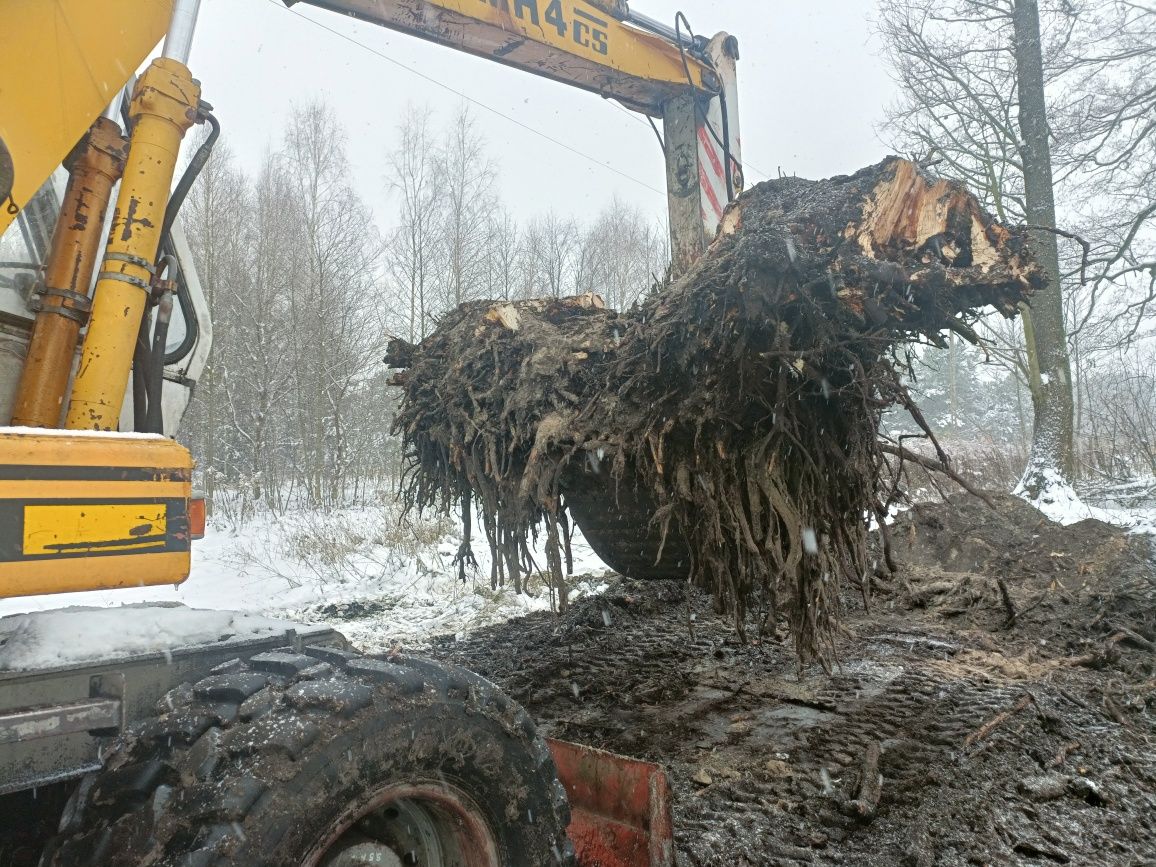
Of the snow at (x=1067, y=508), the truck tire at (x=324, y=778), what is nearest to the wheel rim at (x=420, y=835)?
the truck tire at (x=324, y=778)

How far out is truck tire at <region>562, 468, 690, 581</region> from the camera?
3.15 metres

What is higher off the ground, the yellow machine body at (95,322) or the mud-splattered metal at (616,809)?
the yellow machine body at (95,322)

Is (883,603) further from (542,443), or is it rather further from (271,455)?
(271,455)

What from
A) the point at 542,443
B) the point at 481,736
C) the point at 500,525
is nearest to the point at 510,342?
the point at 542,443

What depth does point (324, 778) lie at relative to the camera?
1214mm

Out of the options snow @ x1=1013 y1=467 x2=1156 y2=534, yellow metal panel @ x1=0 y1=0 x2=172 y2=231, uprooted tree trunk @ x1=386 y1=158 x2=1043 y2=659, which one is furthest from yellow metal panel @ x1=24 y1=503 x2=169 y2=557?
snow @ x1=1013 y1=467 x2=1156 y2=534

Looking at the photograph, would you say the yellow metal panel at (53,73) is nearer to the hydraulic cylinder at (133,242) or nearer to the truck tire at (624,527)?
the hydraulic cylinder at (133,242)

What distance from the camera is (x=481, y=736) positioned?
144 centimetres

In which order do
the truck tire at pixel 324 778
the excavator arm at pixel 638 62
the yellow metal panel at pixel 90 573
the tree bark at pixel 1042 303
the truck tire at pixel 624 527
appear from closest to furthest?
the truck tire at pixel 324 778 → the yellow metal panel at pixel 90 573 → the truck tire at pixel 624 527 → the excavator arm at pixel 638 62 → the tree bark at pixel 1042 303

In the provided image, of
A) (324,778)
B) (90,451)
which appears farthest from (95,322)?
(324,778)

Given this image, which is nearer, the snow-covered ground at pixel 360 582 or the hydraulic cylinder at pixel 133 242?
the hydraulic cylinder at pixel 133 242

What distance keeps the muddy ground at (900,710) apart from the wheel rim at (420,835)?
3.14 feet

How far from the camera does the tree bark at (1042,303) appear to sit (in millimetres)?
8008

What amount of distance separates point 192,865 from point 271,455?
1812 cm
